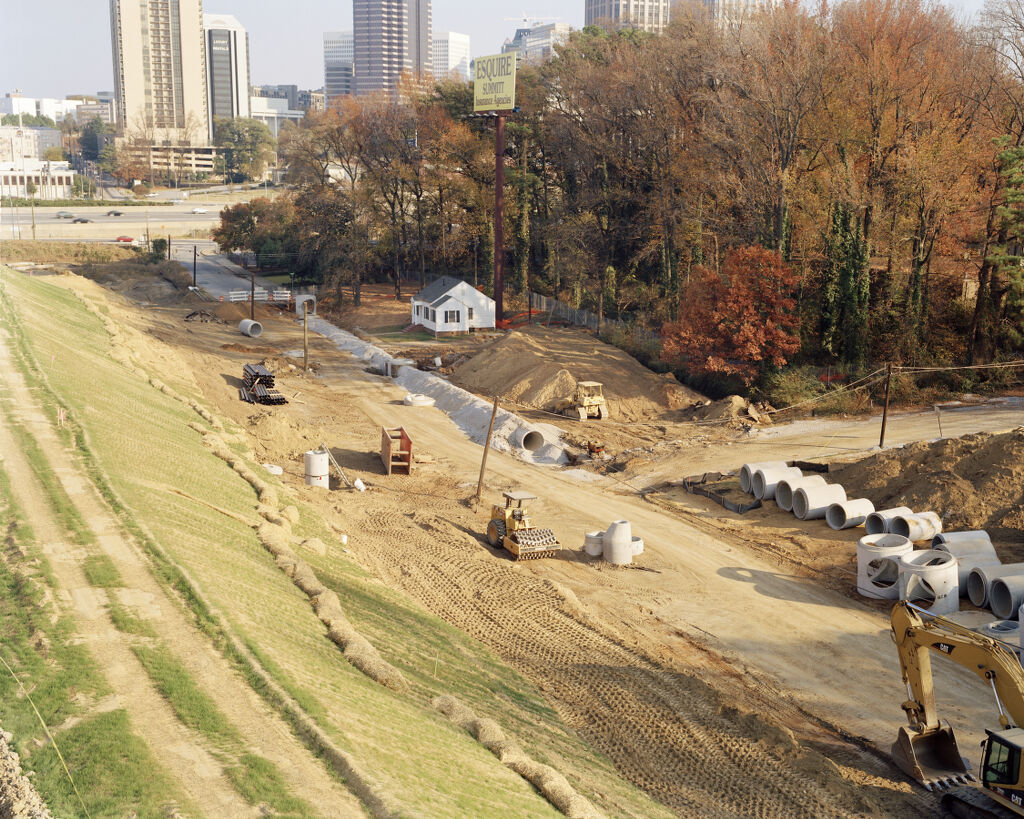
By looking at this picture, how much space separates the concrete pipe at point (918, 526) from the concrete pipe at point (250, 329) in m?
50.2

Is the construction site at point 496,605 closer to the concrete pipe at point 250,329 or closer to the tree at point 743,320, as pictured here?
the tree at point 743,320

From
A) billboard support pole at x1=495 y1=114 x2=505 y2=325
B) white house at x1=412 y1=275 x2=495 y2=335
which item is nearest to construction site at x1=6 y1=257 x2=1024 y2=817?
white house at x1=412 y1=275 x2=495 y2=335

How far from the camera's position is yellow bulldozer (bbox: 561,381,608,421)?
4525 centimetres

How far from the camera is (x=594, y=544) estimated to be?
29469 mm

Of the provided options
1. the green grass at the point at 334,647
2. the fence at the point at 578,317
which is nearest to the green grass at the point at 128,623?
the green grass at the point at 334,647

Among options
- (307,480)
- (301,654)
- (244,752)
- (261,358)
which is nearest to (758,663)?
(301,654)

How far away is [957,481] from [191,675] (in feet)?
81.7

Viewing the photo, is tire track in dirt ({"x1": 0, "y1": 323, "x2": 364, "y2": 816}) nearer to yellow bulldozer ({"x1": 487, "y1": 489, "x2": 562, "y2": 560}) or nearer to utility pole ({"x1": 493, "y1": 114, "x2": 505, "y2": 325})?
yellow bulldozer ({"x1": 487, "y1": 489, "x2": 562, "y2": 560})

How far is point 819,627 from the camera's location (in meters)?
24.7

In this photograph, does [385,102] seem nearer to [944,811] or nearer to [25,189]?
[944,811]

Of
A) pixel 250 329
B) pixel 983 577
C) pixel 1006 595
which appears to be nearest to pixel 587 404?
pixel 983 577

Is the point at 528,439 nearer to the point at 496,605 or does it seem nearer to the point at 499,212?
the point at 496,605

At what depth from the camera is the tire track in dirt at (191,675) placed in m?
12.4

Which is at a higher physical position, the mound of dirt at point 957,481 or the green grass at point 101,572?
the green grass at point 101,572
